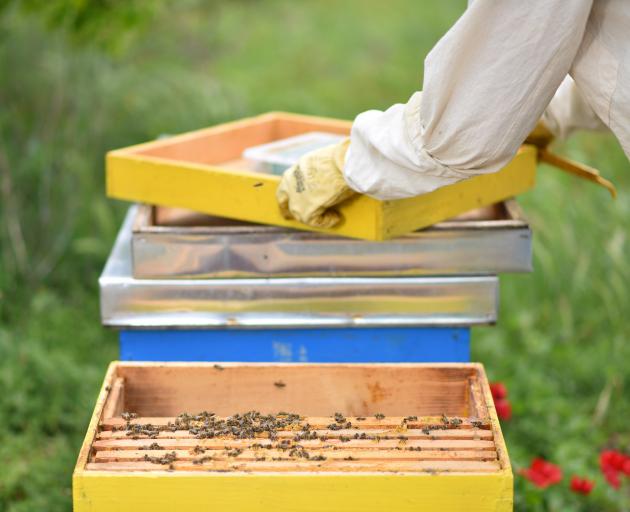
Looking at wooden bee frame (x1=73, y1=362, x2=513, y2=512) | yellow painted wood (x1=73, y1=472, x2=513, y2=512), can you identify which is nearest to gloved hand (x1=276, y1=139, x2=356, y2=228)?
wooden bee frame (x1=73, y1=362, x2=513, y2=512)

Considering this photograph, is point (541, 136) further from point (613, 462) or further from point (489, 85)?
point (613, 462)

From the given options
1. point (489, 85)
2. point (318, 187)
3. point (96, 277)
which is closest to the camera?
point (489, 85)

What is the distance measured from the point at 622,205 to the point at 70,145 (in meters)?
2.29

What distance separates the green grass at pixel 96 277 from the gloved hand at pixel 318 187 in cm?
112

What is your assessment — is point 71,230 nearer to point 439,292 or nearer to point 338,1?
point 439,292

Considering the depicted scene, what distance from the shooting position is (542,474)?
2445 mm

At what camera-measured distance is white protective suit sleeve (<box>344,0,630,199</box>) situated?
1.45 meters

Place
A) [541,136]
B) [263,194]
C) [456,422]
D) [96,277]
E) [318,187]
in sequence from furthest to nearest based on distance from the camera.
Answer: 1. [96,277]
2. [541,136]
3. [263,194]
4. [318,187]
5. [456,422]

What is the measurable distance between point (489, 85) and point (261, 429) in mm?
683

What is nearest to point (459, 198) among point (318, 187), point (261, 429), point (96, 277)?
point (318, 187)

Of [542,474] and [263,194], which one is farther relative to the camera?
[542,474]

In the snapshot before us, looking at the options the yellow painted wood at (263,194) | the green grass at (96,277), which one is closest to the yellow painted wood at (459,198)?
the yellow painted wood at (263,194)

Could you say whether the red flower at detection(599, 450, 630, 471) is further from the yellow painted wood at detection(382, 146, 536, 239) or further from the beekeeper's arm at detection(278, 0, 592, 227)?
the beekeeper's arm at detection(278, 0, 592, 227)

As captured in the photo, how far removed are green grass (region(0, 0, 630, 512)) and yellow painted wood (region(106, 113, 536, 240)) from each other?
3.02ft
